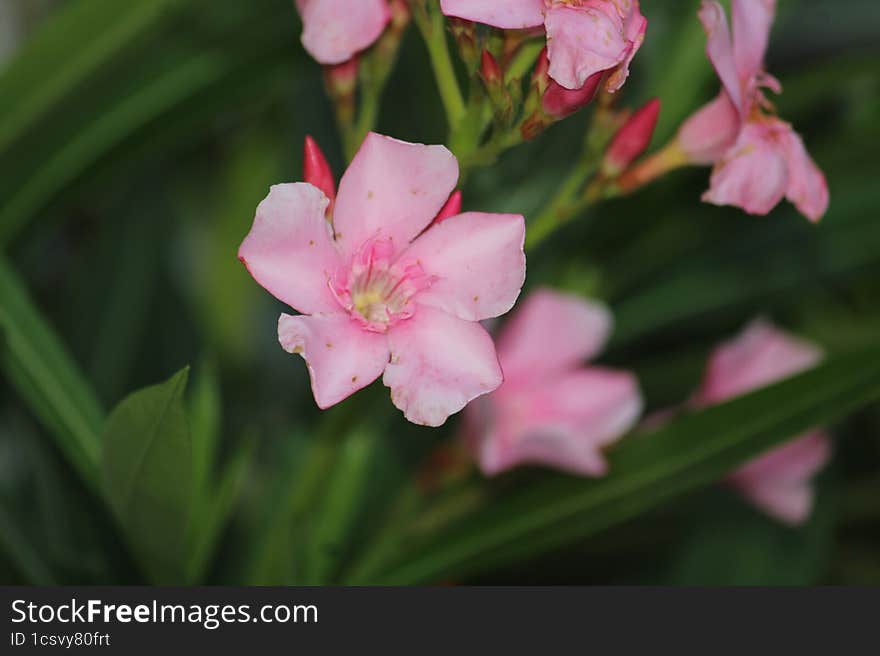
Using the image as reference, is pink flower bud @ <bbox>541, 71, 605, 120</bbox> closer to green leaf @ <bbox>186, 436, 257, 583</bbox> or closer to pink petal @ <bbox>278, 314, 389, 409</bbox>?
pink petal @ <bbox>278, 314, 389, 409</bbox>

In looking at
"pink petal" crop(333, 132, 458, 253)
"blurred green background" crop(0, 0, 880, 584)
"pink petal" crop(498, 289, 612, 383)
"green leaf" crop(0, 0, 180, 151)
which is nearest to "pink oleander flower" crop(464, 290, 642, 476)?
"pink petal" crop(498, 289, 612, 383)

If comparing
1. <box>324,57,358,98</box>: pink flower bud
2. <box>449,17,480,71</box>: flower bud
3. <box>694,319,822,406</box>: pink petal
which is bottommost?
<box>694,319,822,406</box>: pink petal

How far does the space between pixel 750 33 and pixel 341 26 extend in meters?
0.21

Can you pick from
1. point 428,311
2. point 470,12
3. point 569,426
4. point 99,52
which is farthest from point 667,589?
point 99,52

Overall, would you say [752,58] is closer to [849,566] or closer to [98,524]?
[98,524]

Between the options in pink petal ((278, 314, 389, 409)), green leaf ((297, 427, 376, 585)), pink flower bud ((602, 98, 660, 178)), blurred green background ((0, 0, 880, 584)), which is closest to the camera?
pink petal ((278, 314, 389, 409))

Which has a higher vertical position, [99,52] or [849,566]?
[99,52]

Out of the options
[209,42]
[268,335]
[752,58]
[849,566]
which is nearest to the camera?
[752,58]

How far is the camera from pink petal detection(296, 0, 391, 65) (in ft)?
1.85

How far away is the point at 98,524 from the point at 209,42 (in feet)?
1.24

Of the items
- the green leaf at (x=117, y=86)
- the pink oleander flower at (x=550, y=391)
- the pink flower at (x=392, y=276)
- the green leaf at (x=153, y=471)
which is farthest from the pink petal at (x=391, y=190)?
the green leaf at (x=117, y=86)

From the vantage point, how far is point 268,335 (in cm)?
116

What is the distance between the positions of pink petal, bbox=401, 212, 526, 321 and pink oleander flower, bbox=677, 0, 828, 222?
117 mm

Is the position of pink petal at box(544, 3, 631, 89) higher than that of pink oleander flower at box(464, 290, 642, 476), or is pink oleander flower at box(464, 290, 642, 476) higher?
pink petal at box(544, 3, 631, 89)
